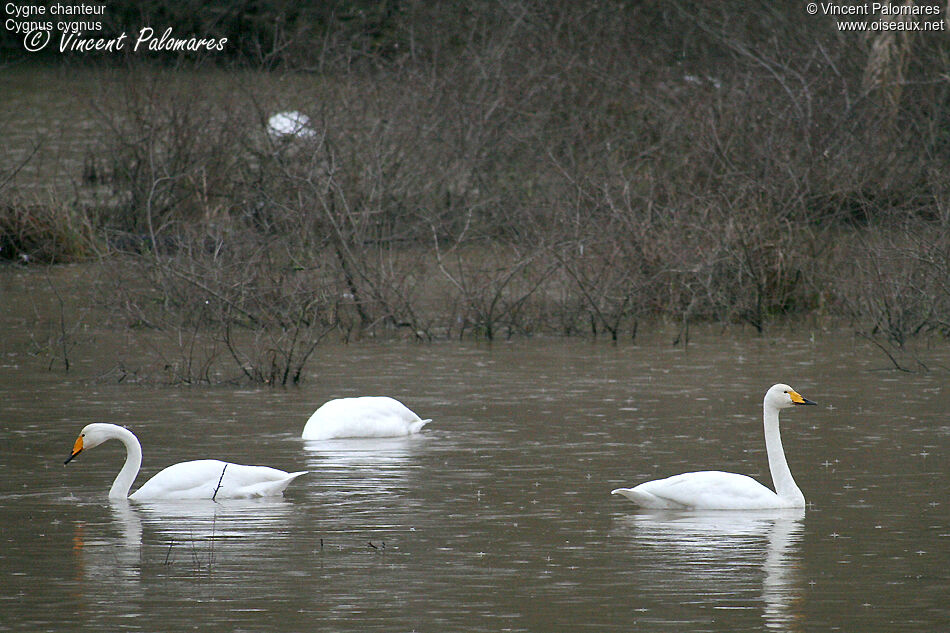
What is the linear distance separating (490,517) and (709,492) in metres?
1.24

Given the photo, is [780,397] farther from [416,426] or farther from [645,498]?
[416,426]

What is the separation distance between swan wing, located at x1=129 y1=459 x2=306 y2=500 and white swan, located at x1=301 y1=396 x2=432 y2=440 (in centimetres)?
229

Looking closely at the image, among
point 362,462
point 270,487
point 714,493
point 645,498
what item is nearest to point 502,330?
point 362,462

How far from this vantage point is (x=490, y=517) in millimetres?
9836

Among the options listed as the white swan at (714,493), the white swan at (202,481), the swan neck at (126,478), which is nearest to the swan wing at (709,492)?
the white swan at (714,493)

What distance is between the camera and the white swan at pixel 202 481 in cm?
1036

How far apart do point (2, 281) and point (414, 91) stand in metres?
6.77

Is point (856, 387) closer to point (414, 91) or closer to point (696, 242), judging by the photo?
point (696, 242)

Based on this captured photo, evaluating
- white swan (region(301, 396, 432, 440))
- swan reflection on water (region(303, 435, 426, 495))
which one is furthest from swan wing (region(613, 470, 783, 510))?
white swan (region(301, 396, 432, 440))

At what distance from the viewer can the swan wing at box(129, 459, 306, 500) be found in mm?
10359

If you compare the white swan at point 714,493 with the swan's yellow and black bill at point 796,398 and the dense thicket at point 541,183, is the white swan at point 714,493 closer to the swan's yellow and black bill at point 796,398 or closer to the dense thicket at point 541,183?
the swan's yellow and black bill at point 796,398

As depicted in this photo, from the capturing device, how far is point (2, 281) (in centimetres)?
2548

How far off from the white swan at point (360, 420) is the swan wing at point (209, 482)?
229 cm

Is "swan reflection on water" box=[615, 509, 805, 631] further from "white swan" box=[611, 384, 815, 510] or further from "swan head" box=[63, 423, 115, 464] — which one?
"swan head" box=[63, 423, 115, 464]
